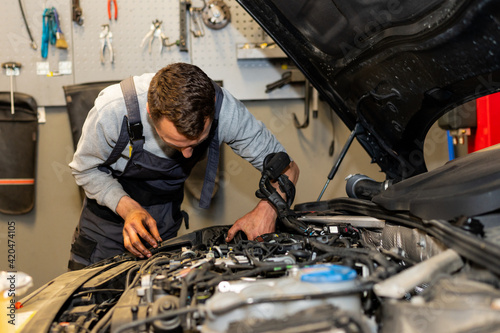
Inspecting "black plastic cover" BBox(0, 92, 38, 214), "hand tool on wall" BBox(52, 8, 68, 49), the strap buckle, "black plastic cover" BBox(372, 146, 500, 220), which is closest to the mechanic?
the strap buckle

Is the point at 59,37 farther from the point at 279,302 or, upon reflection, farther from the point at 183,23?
the point at 279,302

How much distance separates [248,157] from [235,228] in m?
0.46

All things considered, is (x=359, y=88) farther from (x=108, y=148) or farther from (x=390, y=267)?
(x=108, y=148)

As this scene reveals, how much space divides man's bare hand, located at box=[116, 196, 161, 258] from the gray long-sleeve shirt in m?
0.09

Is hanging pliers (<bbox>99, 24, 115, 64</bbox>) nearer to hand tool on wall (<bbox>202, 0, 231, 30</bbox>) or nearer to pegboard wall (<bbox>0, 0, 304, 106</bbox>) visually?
pegboard wall (<bbox>0, 0, 304, 106</bbox>)

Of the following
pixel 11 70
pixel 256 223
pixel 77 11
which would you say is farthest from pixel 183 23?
pixel 256 223

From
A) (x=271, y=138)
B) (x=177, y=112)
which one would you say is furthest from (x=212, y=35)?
(x=177, y=112)

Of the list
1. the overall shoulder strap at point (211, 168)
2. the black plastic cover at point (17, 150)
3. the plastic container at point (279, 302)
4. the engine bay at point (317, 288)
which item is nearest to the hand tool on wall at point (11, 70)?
the black plastic cover at point (17, 150)

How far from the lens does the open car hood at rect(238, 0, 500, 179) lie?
1.16m

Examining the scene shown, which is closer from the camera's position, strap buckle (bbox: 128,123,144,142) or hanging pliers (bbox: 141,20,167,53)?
strap buckle (bbox: 128,123,144,142)

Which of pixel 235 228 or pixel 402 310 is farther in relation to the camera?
pixel 235 228

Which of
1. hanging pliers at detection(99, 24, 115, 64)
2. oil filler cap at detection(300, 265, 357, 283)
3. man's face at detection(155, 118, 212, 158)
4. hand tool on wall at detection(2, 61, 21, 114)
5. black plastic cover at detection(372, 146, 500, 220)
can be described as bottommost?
oil filler cap at detection(300, 265, 357, 283)

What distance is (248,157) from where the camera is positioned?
2.09 meters

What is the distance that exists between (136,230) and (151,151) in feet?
1.38
